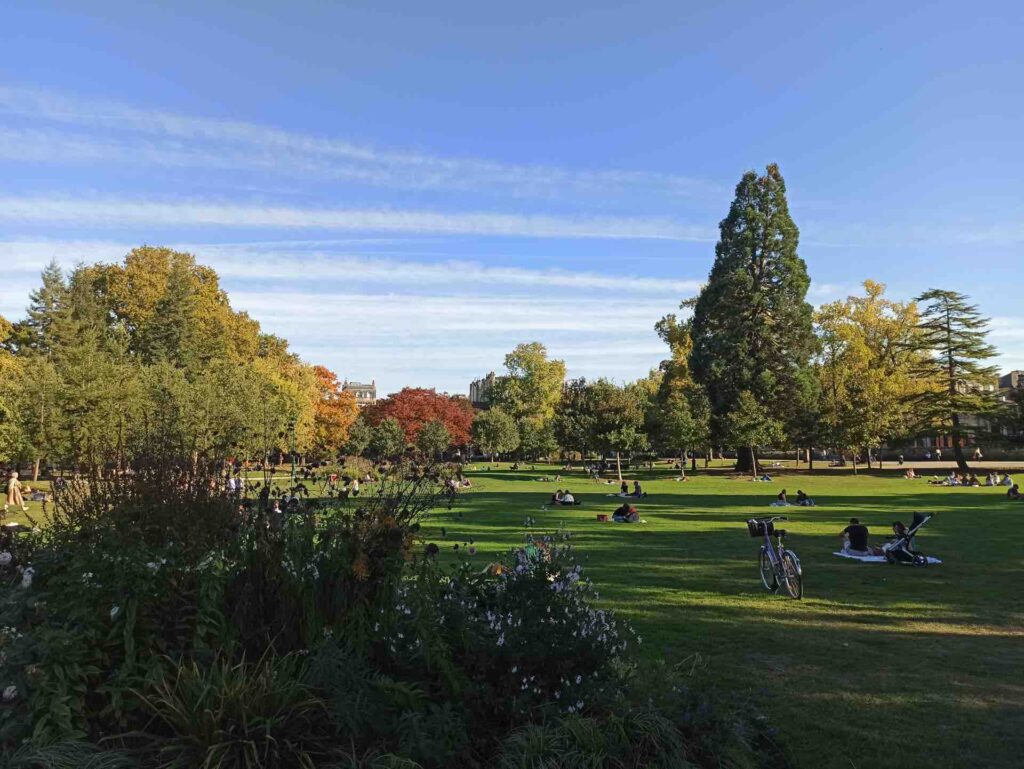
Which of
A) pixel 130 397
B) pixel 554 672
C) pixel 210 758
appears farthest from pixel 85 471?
pixel 130 397

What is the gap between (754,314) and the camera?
4975cm

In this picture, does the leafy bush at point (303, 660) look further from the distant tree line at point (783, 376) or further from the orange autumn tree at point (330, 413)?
the orange autumn tree at point (330, 413)

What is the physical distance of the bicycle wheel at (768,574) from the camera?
10.7 meters

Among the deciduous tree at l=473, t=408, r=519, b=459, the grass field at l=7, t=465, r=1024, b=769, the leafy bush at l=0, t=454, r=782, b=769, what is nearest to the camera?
the leafy bush at l=0, t=454, r=782, b=769

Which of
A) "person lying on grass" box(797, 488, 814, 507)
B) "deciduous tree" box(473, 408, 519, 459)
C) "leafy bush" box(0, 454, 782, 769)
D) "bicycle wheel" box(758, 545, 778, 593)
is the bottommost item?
"person lying on grass" box(797, 488, 814, 507)

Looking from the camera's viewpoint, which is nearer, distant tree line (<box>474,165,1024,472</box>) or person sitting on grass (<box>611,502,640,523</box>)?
person sitting on grass (<box>611,502,640,523</box>)

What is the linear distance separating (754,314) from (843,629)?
1734 inches

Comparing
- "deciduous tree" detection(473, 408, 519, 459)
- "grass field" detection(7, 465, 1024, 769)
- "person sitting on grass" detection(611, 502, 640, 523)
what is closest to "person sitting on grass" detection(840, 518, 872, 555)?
"grass field" detection(7, 465, 1024, 769)

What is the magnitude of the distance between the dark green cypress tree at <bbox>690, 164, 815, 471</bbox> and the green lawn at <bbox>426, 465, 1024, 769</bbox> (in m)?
28.6

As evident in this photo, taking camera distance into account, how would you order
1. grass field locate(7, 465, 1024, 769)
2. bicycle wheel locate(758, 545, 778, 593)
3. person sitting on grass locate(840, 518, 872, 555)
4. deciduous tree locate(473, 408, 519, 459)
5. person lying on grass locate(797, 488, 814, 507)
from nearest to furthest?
grass field locate(7, 465, 1024, 769)
bicycle wheel locate(758, 545, 778, 593)
person sitting on grass locate(840, 518, 872, 555)
person lying on grass locate(797, 488, 814, 507)
deciduous tree locate(473, 408, 519, 459)

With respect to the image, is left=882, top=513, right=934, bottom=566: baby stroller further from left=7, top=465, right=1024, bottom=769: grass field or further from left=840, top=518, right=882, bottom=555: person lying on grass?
left=840, top=518, right=882, bottom=555: person lying on grass

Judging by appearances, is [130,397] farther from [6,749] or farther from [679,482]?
[6,749]

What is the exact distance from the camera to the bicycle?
1023 cm

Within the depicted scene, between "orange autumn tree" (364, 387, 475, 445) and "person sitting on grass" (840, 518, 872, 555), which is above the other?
"orange autumn tree" (364, 387, 475, 445)
